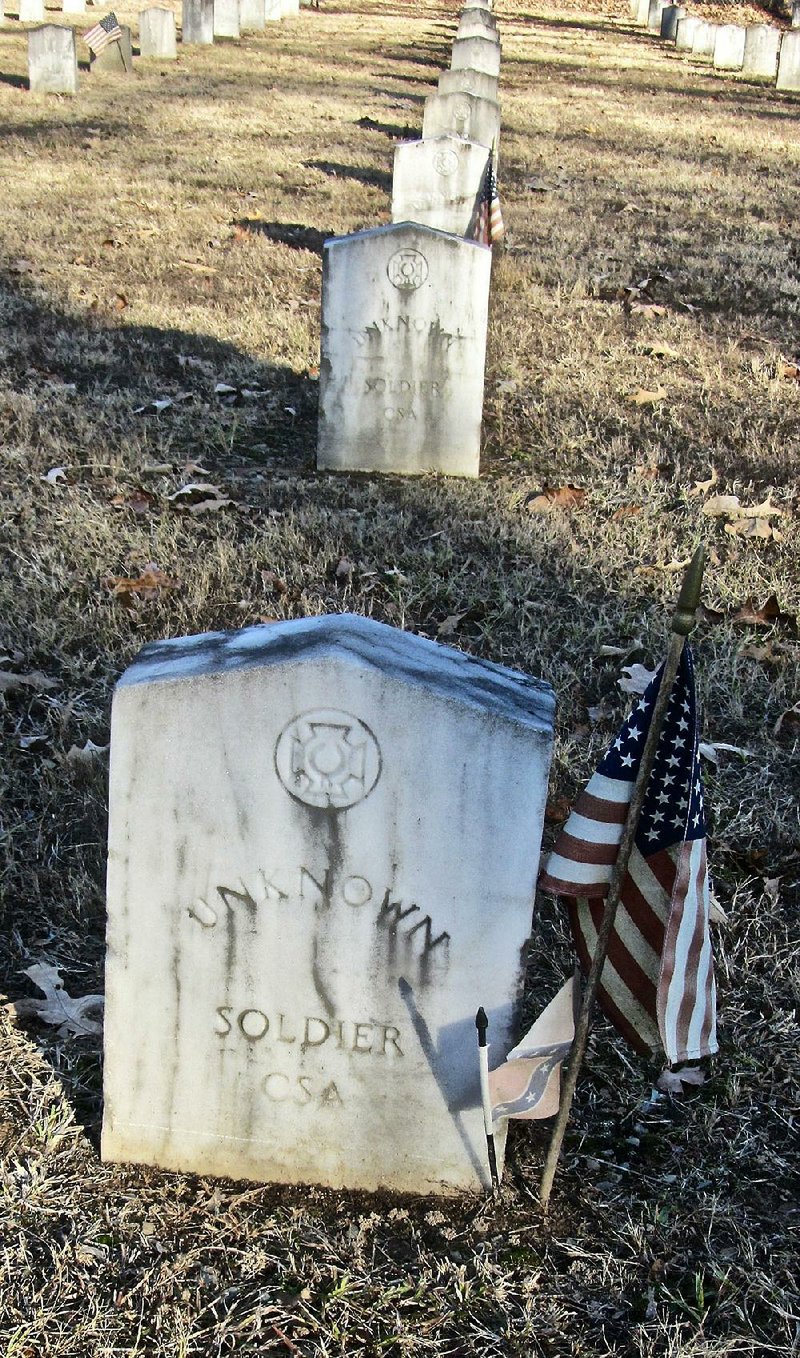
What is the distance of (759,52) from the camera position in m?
27.8

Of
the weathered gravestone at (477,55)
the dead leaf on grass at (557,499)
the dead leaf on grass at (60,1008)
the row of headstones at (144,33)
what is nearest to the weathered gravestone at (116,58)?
the row of headstones at (144,33)

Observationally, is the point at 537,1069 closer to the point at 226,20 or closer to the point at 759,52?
the point at 226,20

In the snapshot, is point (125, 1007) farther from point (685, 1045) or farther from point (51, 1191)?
point (685, 1045)

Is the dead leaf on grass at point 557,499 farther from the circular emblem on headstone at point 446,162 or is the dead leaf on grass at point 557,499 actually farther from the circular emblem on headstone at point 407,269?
the circular emblem on headstone at point 446,162

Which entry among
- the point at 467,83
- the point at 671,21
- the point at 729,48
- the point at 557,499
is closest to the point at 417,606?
the point at 557,499

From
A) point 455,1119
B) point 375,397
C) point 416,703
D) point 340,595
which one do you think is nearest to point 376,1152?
point 455,1119

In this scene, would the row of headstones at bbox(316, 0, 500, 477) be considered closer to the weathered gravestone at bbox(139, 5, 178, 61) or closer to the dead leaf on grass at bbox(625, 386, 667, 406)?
the dead leaf on grass at bbox(625, 386, 667, 406)

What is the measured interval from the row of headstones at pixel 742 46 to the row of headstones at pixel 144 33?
936 cm

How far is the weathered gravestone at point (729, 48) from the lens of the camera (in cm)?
2852

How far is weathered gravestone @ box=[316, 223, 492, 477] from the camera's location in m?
6.52

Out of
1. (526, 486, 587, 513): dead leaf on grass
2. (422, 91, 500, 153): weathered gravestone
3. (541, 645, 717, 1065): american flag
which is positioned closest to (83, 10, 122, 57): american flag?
(422, 91, 500, 153): weathered gravestone

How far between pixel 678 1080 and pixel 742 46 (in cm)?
3032

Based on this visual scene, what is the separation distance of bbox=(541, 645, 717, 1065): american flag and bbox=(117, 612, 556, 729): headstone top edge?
20 centimetres

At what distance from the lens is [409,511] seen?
20.8 feet
